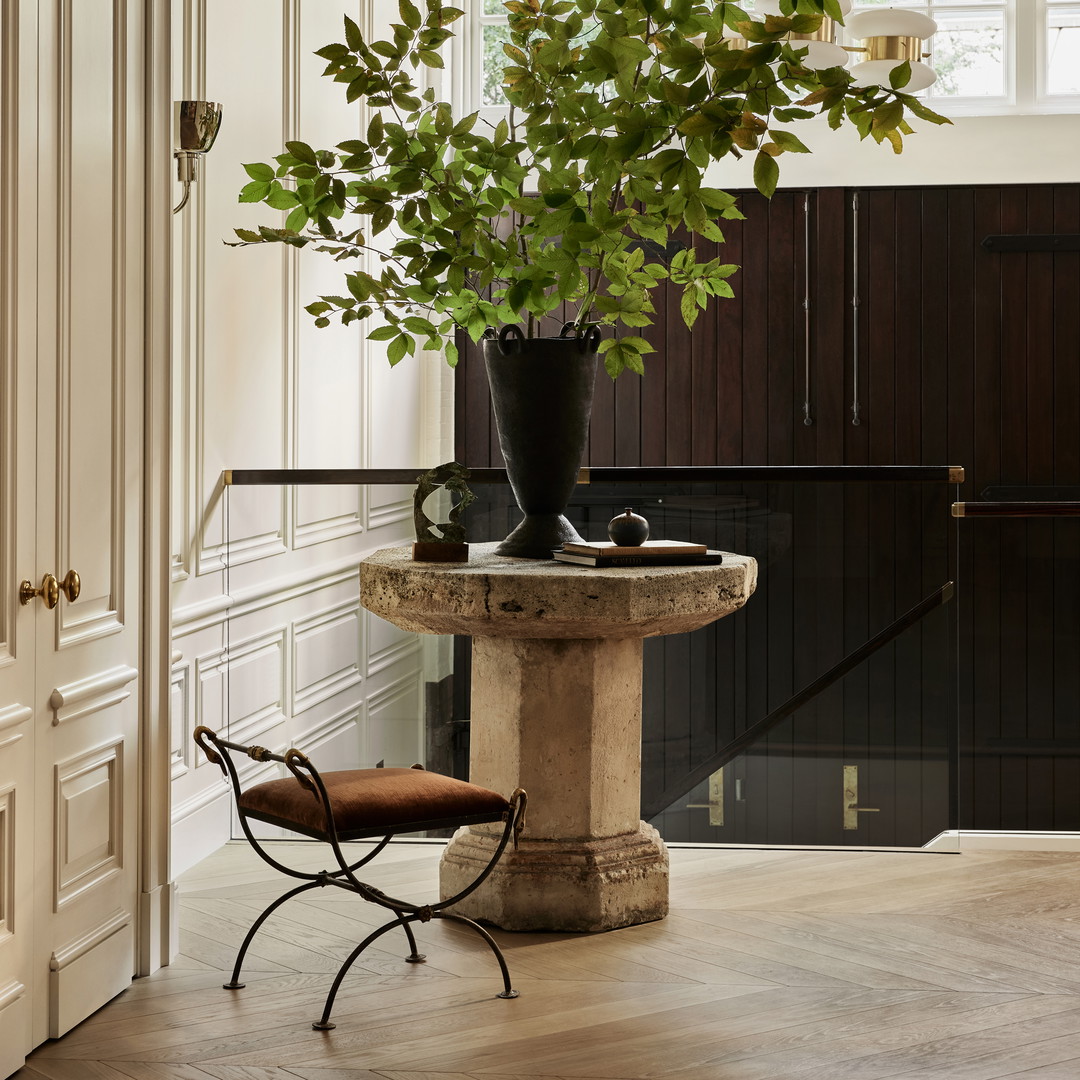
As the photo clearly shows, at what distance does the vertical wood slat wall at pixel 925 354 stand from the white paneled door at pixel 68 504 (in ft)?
13.4

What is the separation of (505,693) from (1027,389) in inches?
177

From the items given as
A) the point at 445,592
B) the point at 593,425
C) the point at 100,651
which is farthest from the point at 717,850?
the point at 593,425

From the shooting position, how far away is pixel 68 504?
8.46ft

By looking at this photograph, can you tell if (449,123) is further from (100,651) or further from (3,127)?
(100,651)

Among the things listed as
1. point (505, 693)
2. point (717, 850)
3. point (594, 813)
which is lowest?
point (717, 850)

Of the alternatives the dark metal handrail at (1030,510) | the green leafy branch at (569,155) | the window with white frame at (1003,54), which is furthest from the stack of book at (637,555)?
the window with white frame at (1003,54)

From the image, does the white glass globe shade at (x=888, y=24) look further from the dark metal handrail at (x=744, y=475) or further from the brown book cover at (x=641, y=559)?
the brown book cover at (x=641, y=559)

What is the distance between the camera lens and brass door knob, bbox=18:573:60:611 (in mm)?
2414

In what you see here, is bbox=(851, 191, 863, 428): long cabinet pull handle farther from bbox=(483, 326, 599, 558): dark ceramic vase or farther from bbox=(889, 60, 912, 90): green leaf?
bbox=(889, 60, 912, 90): green leaf

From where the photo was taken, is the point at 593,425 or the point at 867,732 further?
the point at 593,425

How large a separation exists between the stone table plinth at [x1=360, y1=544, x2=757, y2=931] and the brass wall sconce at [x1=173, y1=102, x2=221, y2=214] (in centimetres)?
113

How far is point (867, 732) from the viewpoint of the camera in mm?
3820

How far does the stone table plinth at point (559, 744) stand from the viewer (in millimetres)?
A: 2943

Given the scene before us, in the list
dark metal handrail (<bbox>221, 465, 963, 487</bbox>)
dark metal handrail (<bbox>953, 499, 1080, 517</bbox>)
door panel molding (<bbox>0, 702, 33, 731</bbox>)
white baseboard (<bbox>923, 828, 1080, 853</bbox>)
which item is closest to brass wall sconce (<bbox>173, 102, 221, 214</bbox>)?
dark metal handrail (<bbox>221, 465, 963, 487</bbox>)
